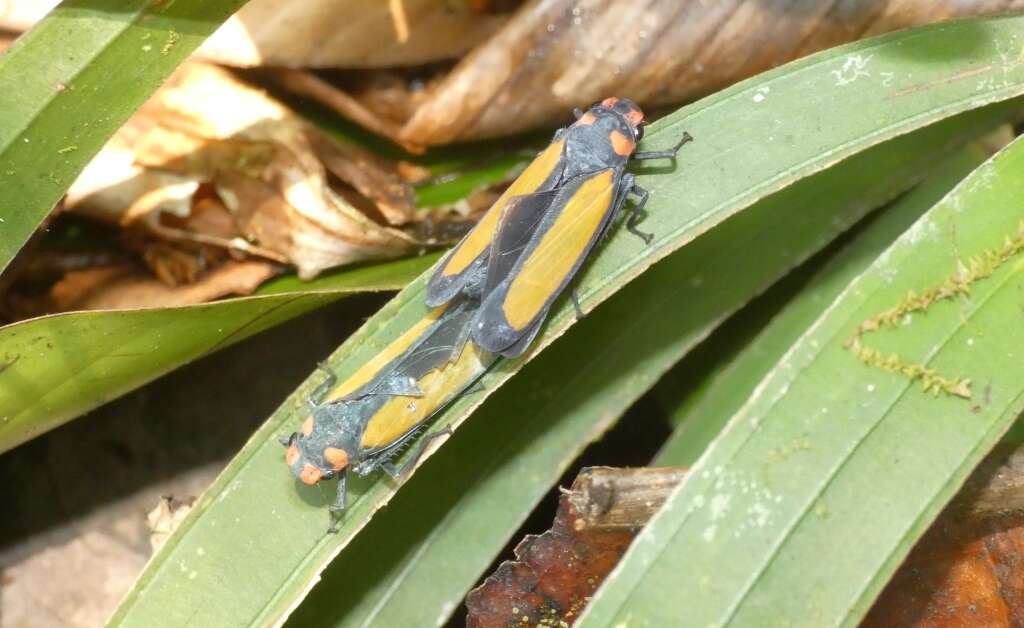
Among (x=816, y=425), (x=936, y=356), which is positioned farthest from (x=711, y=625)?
(x=936, y=356)

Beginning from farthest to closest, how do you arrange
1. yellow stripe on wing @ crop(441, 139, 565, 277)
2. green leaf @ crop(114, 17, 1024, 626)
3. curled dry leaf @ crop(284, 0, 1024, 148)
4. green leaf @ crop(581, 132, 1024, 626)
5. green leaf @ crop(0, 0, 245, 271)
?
curled dry leaf @ crop(284, 0, 1024, 148) < yellow stripe on wing @ crop(441, 139, 565, 277) < green leaf @ crop(114, 17, 1024, 626) < green leaf @ crop(0, 0, 245, 271) < green leaf @ crop(581, 132, 1024, 626)

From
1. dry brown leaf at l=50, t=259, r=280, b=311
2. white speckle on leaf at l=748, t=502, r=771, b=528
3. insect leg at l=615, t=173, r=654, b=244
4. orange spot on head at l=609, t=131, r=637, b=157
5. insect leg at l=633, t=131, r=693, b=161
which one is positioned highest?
dry brown leaf at l=50, t=259, r=280, b=311

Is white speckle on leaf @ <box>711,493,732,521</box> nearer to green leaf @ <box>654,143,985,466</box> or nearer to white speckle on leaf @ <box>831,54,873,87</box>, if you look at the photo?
green leaf @ <box>654,143,985,466</box>

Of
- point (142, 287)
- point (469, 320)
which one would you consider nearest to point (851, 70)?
point (469, 320)

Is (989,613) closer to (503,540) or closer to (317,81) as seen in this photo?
(503,540)

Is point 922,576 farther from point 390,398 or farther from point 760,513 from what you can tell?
point 390,398

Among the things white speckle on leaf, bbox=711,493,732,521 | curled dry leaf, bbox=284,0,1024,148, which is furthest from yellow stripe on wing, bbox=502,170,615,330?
curled dry leaf, bbox=284,0,1024,148
